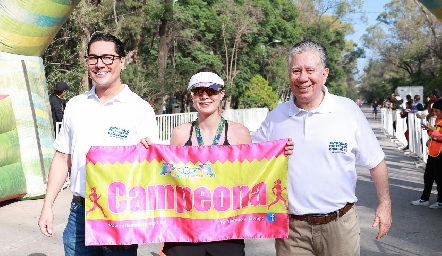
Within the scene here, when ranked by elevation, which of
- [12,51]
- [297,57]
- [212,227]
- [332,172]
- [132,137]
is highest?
[12,51]

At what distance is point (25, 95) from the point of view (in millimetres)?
8797

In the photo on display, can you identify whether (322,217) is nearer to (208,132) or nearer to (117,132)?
(208,132)

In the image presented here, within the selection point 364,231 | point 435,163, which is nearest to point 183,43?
point 435,163

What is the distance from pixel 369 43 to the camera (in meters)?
75.6

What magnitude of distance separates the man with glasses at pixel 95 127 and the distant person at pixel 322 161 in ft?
3.07

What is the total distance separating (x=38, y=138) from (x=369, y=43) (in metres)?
71.4

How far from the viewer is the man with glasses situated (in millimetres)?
3434

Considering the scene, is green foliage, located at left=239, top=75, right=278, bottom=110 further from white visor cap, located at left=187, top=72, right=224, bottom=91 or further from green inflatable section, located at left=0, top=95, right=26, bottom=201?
white visor cap, located at left=187, top=72, right=224, bottom=91

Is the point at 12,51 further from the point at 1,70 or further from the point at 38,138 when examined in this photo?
the point at 38,138

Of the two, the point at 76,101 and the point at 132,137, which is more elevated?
the point at 76,101

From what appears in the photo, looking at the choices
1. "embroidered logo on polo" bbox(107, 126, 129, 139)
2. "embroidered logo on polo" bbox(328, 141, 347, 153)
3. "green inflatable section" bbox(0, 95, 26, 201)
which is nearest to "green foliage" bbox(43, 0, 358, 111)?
"green inflatable section" bbox(0, 95, 26, 201)

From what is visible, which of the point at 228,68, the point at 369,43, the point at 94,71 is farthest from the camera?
the point at 369,43

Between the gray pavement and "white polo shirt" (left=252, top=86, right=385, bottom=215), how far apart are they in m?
2.70

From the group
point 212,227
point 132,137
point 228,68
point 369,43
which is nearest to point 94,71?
point 132,137
